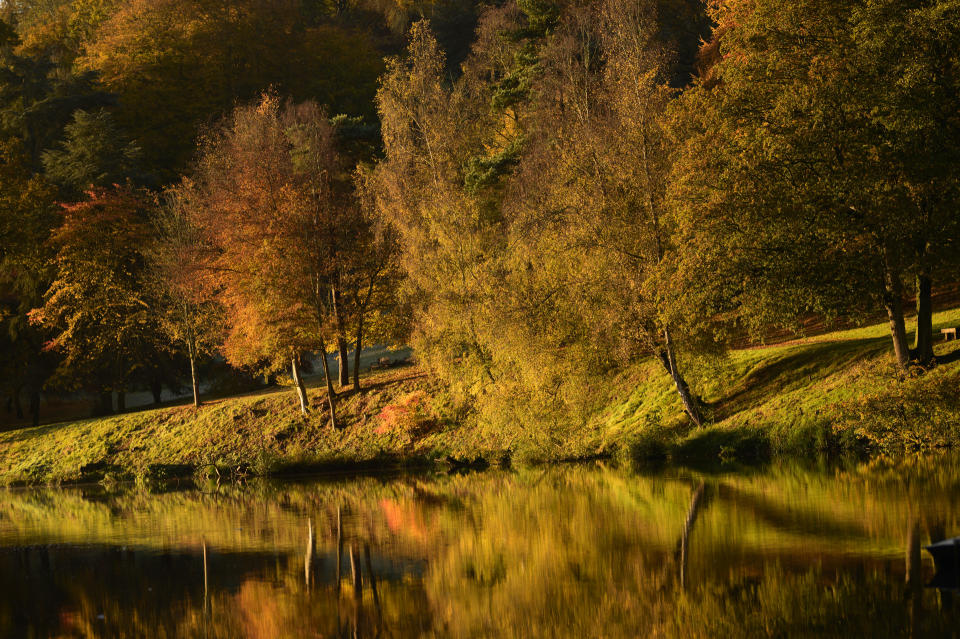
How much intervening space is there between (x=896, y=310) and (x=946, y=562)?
16867 millimetres

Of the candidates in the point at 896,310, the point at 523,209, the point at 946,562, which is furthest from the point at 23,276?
the point at 946,562

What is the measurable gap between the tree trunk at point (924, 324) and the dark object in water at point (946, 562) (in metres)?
17.0

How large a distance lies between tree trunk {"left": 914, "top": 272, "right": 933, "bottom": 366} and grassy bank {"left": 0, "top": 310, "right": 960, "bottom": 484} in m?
0.64

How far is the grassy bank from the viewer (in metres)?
25.5

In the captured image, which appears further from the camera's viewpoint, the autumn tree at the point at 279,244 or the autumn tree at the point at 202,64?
the autumn tree at the point at 202,64

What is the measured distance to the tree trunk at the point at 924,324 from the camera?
1117 inches

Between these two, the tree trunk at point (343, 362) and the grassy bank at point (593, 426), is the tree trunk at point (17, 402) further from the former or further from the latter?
the tree trunk at point (343, 362)

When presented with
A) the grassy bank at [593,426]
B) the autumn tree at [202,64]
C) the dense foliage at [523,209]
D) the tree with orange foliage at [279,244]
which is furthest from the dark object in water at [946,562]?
the autumn tree at [202,64]

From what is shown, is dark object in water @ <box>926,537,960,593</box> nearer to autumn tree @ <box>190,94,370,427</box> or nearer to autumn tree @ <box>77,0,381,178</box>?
autumn tree @ <box>190,94,370,427</box>

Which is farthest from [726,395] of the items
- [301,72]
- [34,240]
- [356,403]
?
[301,72]

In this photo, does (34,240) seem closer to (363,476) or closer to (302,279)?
(302,279)

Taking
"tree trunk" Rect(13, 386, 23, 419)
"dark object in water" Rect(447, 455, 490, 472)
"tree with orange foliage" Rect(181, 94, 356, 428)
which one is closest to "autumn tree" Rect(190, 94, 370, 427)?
"tree with orange foliage" Rect(181, 94, 356, 428)

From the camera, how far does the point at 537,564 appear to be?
54.6ft

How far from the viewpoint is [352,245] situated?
45.9 meters
